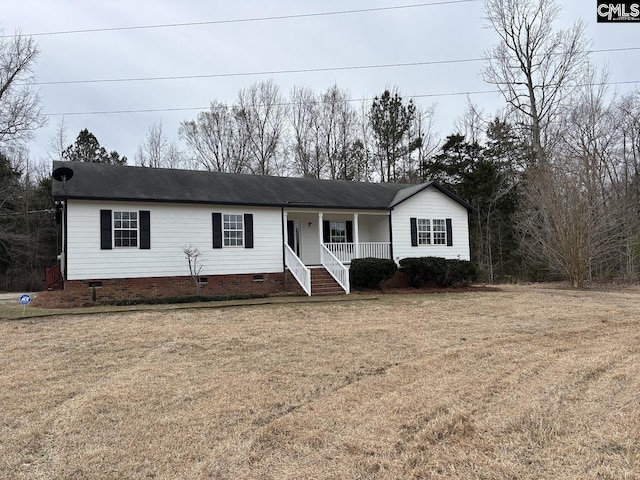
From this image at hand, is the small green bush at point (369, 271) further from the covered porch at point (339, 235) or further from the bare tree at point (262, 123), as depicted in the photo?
the bare tree at point (262, 123)

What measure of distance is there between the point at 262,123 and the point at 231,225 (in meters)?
18.1

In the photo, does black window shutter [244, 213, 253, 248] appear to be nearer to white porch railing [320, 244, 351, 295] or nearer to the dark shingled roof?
the dark shingled roof

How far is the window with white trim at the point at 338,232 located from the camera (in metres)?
19.0

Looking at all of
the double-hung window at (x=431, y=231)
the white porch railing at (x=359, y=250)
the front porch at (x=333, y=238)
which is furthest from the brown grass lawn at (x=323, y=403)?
the double-hung window at (x=431, y=231)

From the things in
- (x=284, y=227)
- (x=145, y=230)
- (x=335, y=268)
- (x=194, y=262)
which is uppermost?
(x=284, y=227)

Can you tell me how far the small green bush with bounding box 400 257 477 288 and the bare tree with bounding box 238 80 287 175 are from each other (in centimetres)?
1699

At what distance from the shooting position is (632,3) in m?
11.4

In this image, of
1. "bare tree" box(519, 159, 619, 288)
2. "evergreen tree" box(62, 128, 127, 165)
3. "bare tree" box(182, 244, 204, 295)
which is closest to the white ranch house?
"bare tree" box(182, 244, 204, 295)

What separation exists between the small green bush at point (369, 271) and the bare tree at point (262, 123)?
56.9 ft

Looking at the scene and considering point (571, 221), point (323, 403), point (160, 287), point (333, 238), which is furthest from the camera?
point (333, 238)

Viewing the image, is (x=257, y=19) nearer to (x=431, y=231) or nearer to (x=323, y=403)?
(x=431, y=231)

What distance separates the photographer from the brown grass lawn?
307 centimetres

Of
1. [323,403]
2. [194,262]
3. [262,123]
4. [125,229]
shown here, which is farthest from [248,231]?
[262,123]

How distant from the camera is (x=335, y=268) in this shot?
1599cm
